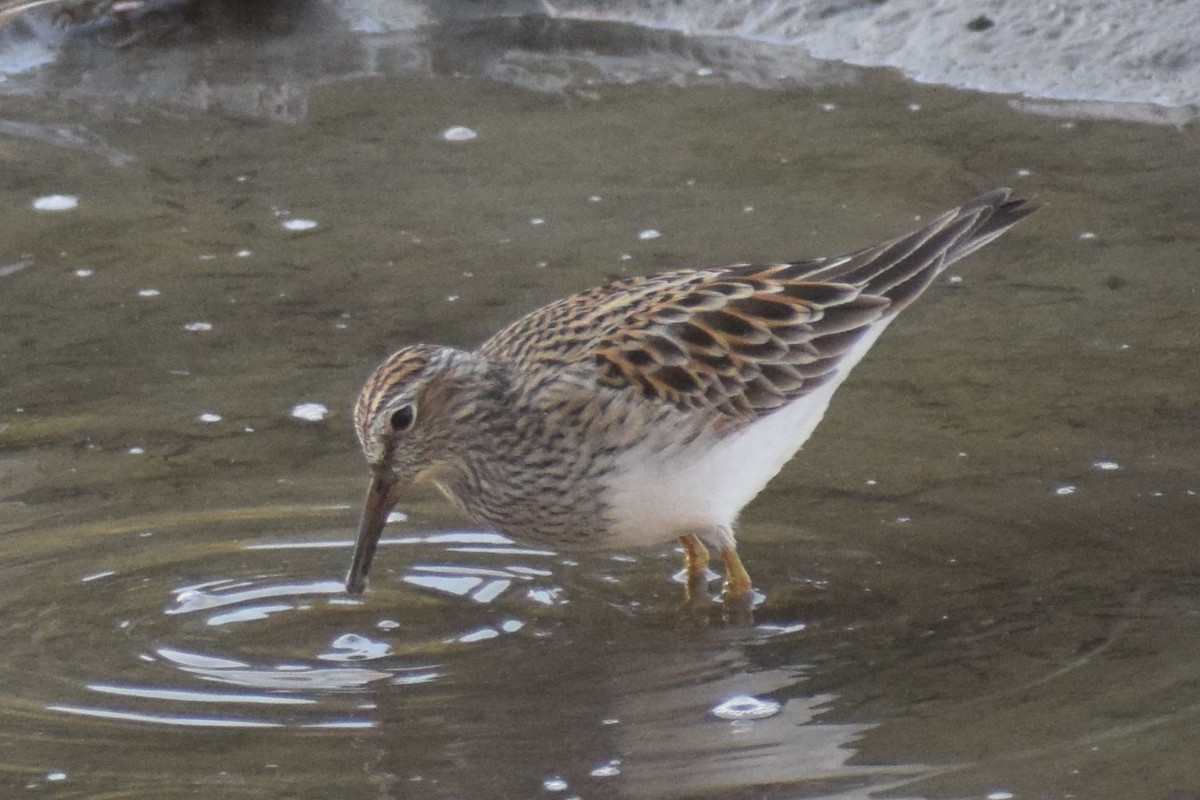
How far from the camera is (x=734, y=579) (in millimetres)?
6062

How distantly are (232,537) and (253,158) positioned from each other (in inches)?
138

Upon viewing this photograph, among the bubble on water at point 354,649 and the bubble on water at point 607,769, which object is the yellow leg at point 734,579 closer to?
the bubble on water at point 354,649

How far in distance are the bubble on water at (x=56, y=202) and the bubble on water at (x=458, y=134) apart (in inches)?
70.0

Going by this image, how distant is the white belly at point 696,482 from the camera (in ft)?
19.1

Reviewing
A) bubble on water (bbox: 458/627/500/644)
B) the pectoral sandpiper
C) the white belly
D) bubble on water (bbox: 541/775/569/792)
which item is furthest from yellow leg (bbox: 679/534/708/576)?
bubble on water (bbox: 541/775/569/792)

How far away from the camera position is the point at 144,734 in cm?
512

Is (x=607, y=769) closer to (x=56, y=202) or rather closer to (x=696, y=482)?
(x=696, y=482)

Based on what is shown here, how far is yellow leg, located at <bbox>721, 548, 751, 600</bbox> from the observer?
237 inches

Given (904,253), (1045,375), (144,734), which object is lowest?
(144,734)

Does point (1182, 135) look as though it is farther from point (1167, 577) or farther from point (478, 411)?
point (478, 411)

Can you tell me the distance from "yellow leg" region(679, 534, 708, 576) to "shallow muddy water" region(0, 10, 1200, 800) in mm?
85

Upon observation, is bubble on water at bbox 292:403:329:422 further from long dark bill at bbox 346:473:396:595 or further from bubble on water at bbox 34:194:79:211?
bubble on water at bbox 34:194:79:211

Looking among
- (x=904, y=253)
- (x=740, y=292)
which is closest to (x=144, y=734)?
(x=740, y=292)

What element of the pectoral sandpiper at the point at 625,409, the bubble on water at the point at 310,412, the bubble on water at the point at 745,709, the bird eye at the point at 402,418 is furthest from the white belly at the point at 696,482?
the bubble on water at the point at 310,412
